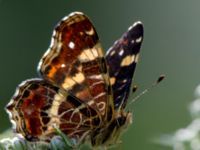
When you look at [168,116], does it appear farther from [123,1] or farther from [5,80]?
[123,1]

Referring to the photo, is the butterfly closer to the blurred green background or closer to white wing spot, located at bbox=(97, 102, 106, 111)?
white wing spot, located at bbox=(97, 102, 106, 111)

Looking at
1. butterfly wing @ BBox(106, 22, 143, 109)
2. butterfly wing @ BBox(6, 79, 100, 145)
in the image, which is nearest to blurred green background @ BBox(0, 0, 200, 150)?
butterfly wing @ BBox(106, 22, 143, 109)

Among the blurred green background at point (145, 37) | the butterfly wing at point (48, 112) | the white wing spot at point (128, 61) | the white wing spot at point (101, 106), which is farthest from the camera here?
the blurred green background at point (145, 37)

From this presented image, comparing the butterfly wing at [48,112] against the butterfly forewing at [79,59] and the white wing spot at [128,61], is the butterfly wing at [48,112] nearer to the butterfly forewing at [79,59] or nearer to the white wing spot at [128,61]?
the butterfly forewing at [79,59]

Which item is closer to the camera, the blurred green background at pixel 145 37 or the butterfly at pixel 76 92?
the butterfly at pixel 76 92

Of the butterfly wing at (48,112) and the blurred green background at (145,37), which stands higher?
the butterfly wing at (48,112)

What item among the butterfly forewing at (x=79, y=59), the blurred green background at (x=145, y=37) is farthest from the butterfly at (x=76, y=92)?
the blurred green background at (x=145, y=37)

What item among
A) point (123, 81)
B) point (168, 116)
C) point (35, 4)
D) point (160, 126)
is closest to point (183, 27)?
point (35, 4)
